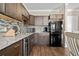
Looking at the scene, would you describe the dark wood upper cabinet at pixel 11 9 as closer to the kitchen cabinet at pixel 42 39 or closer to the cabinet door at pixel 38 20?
the kitchen cabinet at pixel 42 39

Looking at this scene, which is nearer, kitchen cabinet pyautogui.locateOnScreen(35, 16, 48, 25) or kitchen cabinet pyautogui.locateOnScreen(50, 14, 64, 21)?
kitchen cabinet pyautogui.locateOnScreen(50, 14, 64, 21)

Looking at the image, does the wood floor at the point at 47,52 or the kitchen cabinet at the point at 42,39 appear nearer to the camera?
the wood floor at the point at 47,52

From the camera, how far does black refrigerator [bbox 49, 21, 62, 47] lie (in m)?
6.93

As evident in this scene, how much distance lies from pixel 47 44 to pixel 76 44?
549 cm

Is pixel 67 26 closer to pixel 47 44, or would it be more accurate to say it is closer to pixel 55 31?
pixel 55 31

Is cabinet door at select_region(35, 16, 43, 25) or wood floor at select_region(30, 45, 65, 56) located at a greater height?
cabinet door at select_region(35, 16, 43, 25)

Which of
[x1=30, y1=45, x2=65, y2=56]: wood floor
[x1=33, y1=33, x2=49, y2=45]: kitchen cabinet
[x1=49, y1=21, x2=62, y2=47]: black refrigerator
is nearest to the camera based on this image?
[x1=30, y1=45, x2=65, y2=56]: wood floor

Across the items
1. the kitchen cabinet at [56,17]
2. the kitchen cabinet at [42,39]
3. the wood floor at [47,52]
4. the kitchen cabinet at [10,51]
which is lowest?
the wood floor at [47,52]

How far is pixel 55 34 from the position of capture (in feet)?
23.1

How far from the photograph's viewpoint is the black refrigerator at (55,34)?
22.7 feet

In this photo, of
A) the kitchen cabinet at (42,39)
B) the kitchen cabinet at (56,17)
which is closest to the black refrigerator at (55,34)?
the kitchen cabinet at (56,17)

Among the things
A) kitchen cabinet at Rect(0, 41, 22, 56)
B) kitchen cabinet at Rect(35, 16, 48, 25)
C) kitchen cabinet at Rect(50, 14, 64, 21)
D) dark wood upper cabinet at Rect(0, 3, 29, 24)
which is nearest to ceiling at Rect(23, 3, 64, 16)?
kitchen cabinet at Rect(35, 16, 48, 25)

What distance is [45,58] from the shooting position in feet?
2.90

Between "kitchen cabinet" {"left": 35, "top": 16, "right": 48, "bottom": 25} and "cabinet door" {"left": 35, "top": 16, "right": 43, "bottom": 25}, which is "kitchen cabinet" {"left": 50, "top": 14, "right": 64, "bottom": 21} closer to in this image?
"kitchen cabinet" {"left": 35, "top": 16, "right": 48, "bottom": 25}
